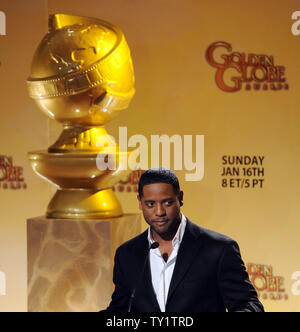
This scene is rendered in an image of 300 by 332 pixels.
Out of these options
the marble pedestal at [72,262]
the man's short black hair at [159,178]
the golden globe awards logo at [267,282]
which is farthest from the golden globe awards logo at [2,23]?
the man's short black hair at [159,178]

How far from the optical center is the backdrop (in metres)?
4.16

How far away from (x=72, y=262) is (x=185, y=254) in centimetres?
122

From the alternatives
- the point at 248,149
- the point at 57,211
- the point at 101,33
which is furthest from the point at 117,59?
the point at 248,149

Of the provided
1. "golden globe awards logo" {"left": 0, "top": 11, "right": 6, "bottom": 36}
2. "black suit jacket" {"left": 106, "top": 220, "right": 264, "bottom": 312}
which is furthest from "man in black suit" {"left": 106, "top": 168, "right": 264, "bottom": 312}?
"golden globe awards logo" {"left": 0, "top": 11, "right": 6, "bottom": 36}

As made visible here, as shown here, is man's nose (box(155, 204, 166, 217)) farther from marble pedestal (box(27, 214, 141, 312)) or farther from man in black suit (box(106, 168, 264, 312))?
marble pedestal (box(27, 214, 141, 312))

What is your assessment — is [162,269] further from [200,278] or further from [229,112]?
[229,112]

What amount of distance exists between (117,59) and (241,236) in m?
1.91

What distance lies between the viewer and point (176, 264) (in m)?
1.77

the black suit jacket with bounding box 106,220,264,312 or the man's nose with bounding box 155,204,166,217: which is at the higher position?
the man's nose with bounding box 155,204,166,217

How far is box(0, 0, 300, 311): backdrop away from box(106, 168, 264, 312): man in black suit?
98.0 inches

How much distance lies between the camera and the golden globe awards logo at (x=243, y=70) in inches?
163

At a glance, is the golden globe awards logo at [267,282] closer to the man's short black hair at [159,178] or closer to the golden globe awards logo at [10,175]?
the golden globe awards logo at [10,175]

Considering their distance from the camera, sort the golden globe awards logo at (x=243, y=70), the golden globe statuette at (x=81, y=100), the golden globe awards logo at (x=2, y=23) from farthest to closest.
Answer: the golden globe awards logo at (x=2, y=23) < the golden globe awards logo at (x=243, y=70) < the golden globe statuette at (x=81, y=100)

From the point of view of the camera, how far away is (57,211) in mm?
2973
